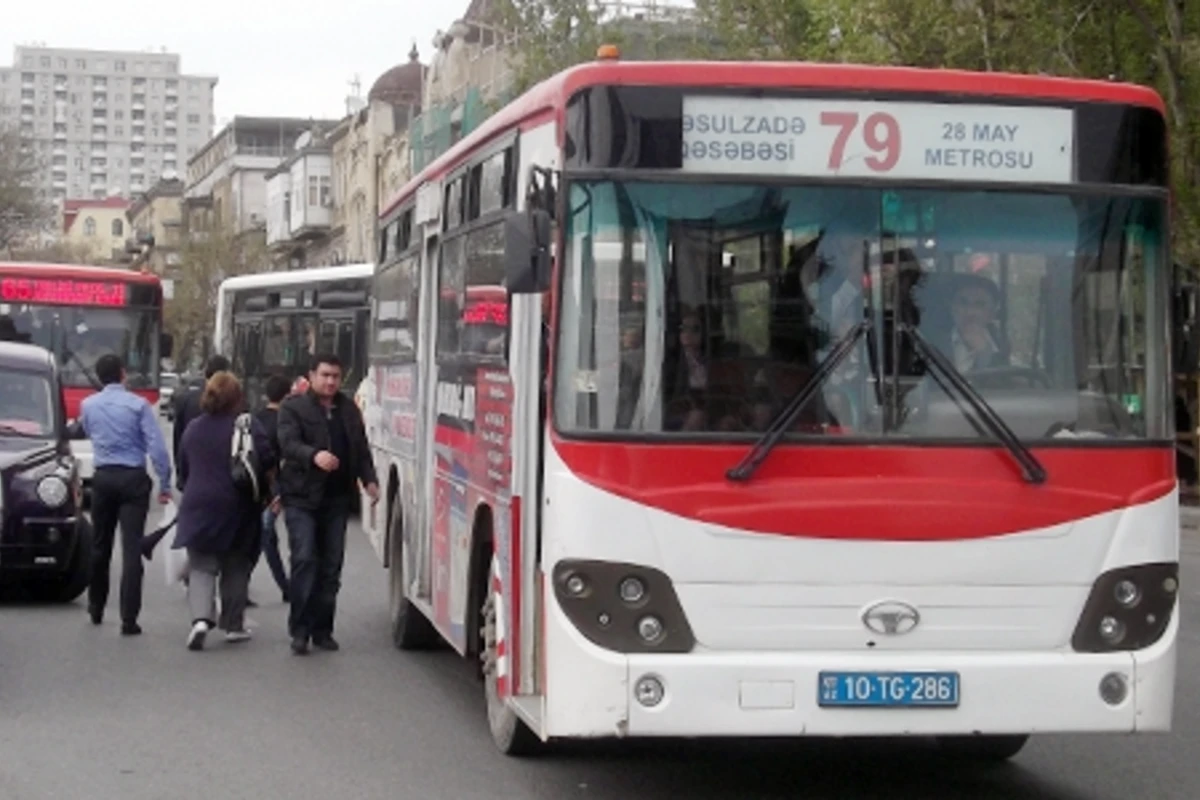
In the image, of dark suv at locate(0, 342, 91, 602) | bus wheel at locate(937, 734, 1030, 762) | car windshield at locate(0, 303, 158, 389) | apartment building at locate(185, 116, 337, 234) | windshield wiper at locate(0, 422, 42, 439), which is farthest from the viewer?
apartment building at locate(185, 116, 337, 234)

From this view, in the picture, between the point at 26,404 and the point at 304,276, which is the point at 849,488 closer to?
the point at 26,404

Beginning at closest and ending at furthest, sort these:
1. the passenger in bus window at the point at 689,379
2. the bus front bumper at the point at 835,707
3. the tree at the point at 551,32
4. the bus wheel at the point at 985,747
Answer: the bus front bumper at the point at 835,707 → the passenger in bus window at the point at 689,379 → the bus wheel at the point at 985,747 → the tree at the point at 551,32

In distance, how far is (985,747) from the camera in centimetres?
1005

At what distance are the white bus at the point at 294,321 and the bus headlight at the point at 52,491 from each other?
10032mm

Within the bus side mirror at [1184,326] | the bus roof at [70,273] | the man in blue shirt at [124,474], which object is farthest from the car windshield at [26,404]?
the bus roof at [70,273]

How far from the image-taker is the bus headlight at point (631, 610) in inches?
313

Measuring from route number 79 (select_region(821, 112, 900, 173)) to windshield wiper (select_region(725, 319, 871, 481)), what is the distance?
1.97ft

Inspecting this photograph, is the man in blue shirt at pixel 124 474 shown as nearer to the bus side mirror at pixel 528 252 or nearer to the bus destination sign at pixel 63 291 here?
the bus side mirror at pixel 528 252

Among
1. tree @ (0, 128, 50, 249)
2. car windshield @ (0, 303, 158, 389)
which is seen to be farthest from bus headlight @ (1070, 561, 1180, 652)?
tree @ (0, 128, 50, 249)

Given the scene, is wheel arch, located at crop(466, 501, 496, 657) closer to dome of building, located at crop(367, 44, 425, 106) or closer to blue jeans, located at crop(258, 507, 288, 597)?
blue jeans, located at crop(258, 507, 288, 597)

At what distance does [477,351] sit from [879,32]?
19.3 meters

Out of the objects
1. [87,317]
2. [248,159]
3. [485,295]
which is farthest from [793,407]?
[248,159]

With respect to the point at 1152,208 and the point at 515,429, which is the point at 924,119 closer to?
the point at 1152,208

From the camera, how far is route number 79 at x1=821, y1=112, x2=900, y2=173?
322 inches
